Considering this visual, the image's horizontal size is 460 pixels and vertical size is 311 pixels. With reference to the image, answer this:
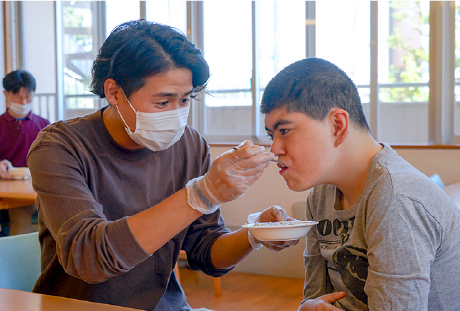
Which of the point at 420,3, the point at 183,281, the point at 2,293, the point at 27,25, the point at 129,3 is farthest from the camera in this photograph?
the point at 27,25

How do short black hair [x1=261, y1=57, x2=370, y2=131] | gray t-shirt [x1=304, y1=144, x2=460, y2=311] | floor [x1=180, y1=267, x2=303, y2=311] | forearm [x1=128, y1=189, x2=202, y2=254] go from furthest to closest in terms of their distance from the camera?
floor [x1=180, y1=267, x2=303, y2=311] → short black hair [x1=261, y1=57, x2=370, y2=131] → forearm [x1=128, y1=189, x2=202, y2=254] → gray t-shirt [x1=304, y1=144, x2=460, y2=311]

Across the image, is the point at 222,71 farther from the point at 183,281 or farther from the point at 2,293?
the point at 2,293

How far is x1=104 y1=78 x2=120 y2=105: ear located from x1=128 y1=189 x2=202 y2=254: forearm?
459mm

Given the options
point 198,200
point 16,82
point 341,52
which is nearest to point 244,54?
point 341,52

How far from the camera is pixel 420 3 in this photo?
3.61 meters

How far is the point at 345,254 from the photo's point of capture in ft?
3.99

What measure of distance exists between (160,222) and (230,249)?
0.39m

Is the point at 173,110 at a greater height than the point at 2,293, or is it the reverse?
the point at 173,110

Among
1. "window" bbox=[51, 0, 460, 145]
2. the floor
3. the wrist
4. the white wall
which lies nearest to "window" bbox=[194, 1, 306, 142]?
"window" bbox=[51, 0, 460, 145]

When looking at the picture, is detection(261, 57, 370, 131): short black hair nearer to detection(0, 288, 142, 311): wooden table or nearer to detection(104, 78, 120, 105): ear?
detection(104, 78, 120, 105): ear

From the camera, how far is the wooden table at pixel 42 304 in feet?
3.41

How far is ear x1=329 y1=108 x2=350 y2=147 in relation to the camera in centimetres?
125

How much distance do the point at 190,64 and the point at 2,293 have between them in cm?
80

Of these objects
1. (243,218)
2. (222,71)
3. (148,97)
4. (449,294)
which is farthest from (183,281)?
(449,294)
